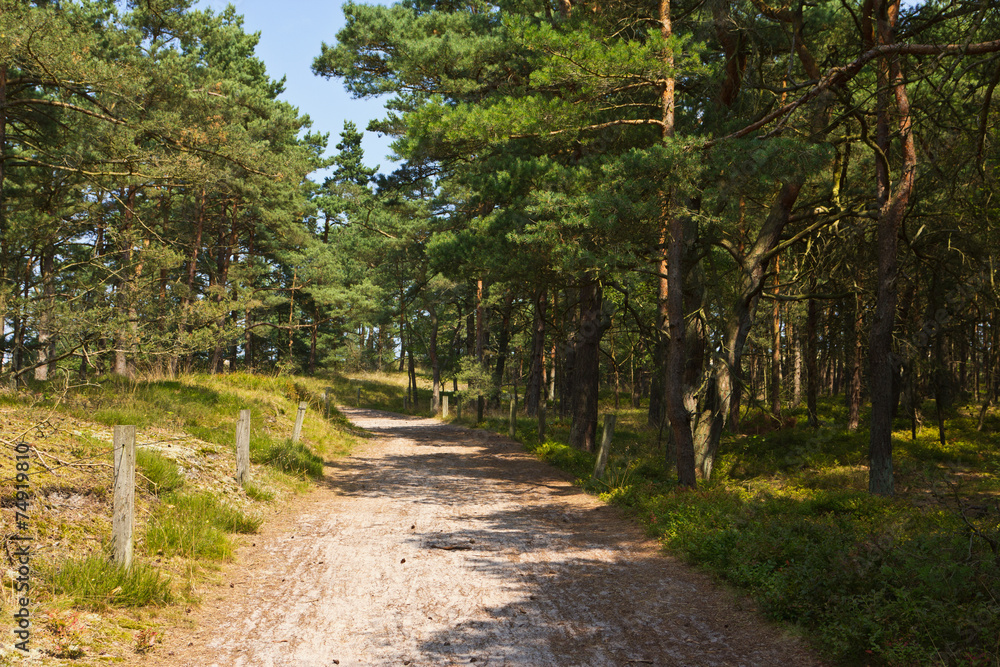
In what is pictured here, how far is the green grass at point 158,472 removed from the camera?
8219 millimetres

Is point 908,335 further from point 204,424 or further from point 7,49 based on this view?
point 7,49

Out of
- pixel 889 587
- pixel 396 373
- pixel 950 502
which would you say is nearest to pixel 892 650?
pixel 889 587

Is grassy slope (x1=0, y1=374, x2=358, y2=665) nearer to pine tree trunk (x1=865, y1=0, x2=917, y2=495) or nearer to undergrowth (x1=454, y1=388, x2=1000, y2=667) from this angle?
undergrowth (x1=454, y1=388, x2=1000, y2=667)

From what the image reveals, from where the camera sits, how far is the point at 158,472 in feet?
27.6

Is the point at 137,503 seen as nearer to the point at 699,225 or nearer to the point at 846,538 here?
the point at 846,538

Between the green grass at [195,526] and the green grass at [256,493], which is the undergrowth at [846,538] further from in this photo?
the green grass at [256,493]

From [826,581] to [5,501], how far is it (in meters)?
7.99

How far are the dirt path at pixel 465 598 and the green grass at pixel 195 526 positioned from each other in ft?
1.11

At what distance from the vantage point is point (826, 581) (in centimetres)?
593

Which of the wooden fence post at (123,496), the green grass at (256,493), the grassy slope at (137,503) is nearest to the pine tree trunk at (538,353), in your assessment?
the grassy slope at (137,503)

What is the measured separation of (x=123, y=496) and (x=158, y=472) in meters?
2.44

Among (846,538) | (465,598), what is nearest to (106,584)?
(465,598)

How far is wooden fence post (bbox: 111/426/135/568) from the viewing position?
6.05 metres

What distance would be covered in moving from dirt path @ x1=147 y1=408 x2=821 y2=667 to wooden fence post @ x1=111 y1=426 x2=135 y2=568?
99cm
